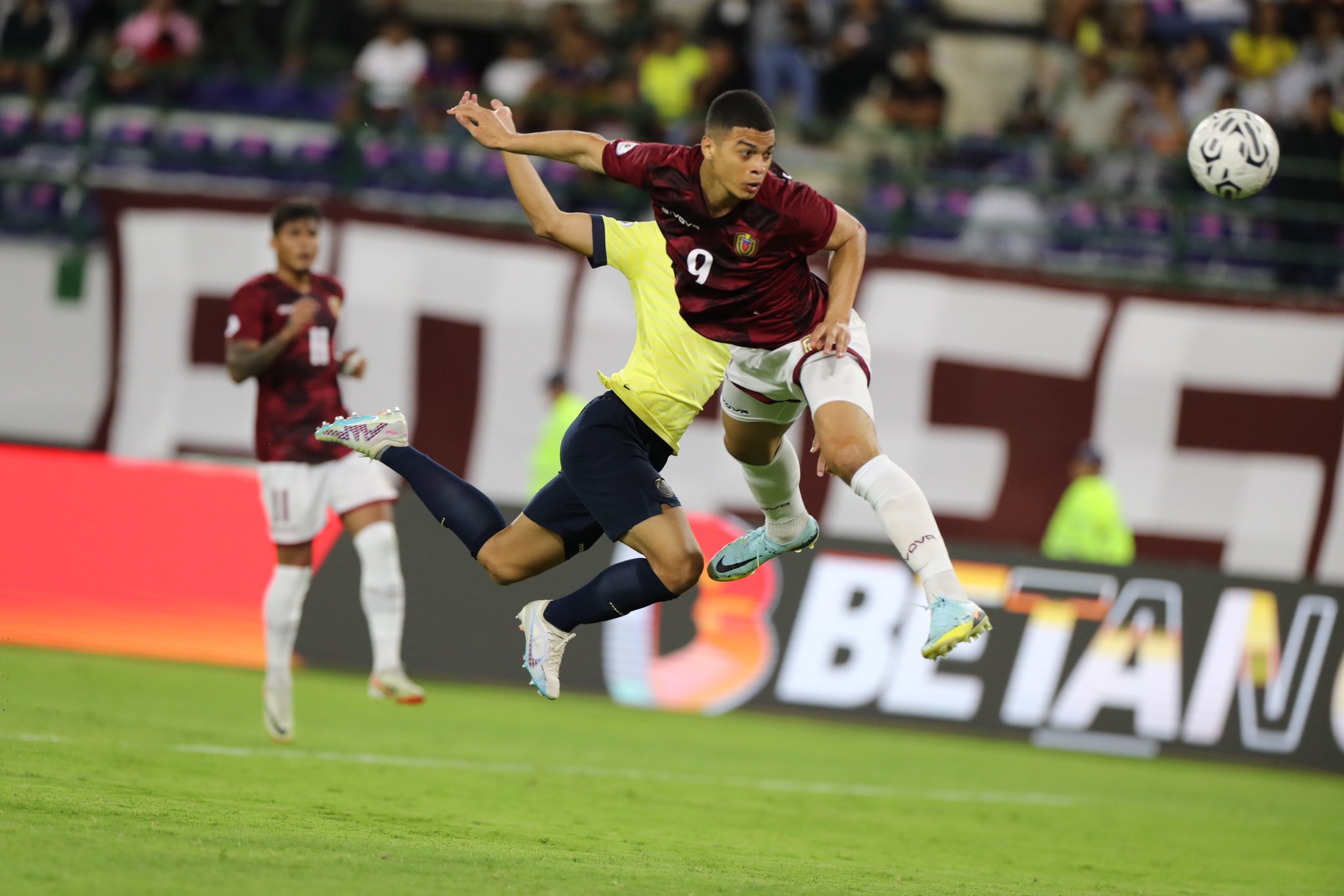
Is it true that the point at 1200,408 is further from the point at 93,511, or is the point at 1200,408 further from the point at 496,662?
the point at 93,511

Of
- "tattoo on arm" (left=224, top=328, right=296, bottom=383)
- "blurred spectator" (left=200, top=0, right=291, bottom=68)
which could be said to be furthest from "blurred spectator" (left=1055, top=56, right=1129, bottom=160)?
"tattoo on arm" (left=224, top=328, right=296, bottom=383)

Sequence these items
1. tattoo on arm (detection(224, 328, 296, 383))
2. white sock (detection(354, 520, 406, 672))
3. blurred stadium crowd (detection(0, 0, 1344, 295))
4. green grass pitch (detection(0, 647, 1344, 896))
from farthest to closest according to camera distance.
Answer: blurred stadium crowd (detection(0, 0, 1344, 295)), white sock (detection(354, 520, 406, 672)), tattoo on arm (detection(224, 328, 296, 383)), green grass pitch (detection(0, 647, 1344, 896))

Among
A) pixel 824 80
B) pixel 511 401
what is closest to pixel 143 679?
pixel 511 401

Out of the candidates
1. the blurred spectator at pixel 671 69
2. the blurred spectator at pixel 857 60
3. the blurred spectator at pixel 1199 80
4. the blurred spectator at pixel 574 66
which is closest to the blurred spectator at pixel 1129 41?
the blurred spectator at pixel 1199 80

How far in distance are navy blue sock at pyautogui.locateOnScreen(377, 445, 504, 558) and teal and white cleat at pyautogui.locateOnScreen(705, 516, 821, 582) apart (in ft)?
3.47

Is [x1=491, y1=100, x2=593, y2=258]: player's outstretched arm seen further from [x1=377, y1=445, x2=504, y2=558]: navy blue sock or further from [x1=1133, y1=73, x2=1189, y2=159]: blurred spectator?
[x1=1133, y1=73, x2=1189, y2=159]: blurred spectator

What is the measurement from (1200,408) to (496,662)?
7843mm

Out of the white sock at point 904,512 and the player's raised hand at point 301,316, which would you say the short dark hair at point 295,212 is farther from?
the white sock at point 904,512

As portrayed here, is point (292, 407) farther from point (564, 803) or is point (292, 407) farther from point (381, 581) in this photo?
point (564, 803)

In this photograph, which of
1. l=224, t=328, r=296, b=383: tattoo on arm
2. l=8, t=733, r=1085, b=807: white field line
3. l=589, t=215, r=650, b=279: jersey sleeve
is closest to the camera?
l=589, t=215, r=650, b=279: jersey sleeve

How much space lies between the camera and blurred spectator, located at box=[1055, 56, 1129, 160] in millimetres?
16562

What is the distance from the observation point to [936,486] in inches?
644

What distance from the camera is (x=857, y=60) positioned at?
17.4 meters

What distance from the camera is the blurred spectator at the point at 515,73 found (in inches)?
676
